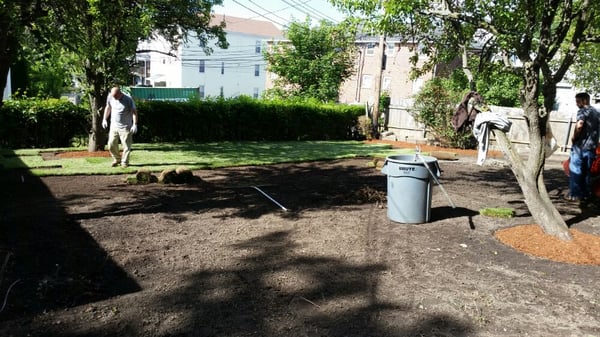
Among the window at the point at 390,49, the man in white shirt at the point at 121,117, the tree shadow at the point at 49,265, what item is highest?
the window at the point at 390,49

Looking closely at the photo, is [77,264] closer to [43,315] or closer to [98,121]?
[43,315]

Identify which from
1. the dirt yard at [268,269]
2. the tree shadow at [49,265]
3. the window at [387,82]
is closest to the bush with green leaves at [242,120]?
the dirt yard at [268,269]

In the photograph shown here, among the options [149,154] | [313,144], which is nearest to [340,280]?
[149,154]

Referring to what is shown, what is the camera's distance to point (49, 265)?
483 cm

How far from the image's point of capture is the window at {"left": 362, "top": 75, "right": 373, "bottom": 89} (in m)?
44.5

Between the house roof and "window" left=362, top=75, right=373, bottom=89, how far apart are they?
1627cm

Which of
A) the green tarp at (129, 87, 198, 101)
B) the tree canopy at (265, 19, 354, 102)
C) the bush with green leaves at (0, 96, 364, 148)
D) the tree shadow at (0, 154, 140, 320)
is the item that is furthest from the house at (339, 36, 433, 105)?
the tree shadow at (0, 154, 140, 320)

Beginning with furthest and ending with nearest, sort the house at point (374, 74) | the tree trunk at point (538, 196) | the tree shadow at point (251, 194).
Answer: the house at point (374, 74)
the tree shadow at point (251, 194)
the tree trunk at point (538, 196)

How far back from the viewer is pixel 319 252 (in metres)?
5.70

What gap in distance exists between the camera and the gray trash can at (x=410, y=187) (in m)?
6.87

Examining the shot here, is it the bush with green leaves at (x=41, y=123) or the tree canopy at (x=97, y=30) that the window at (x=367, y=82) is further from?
the bush with green leaves at (x=41, y=123)

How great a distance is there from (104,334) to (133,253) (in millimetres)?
1861

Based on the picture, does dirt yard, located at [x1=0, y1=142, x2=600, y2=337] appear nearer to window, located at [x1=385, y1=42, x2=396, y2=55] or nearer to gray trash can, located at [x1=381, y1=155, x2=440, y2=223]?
gray trash can, located at [x1=381, y1=155, x2=440, y2=223]

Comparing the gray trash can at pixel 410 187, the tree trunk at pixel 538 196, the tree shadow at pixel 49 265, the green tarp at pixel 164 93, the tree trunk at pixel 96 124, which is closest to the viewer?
the tree shadow at pixel 49 265
